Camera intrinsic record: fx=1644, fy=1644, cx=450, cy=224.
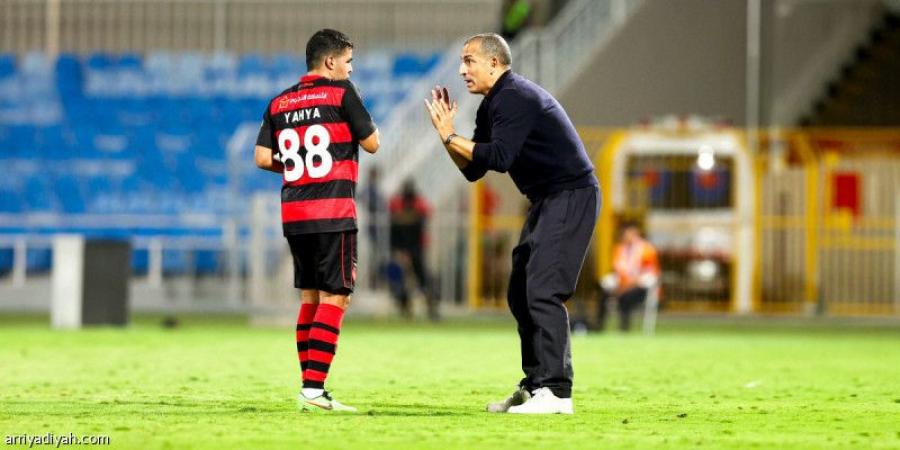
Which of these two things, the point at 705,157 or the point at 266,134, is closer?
the point at 266,134

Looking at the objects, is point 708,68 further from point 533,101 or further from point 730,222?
point 533,101

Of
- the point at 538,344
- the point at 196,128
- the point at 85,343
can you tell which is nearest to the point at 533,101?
the point at 538,344

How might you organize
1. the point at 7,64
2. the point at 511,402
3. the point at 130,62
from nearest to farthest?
the point at 511,402 < the point at 130,62 < the point at 7,64

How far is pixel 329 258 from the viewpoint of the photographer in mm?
8133

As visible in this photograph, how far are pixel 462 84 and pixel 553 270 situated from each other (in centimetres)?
1829

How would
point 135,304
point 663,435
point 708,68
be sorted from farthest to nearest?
1. point 708,68
2. point 135,304
3. point 663,435

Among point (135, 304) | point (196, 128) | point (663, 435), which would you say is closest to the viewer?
point (663, 435)

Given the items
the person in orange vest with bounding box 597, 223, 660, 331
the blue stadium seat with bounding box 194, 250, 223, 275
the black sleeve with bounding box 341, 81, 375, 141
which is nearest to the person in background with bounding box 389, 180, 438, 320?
the person in orange vest with bounding box 597, 223, 660, 331

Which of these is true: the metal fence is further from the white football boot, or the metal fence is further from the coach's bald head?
the white football boot

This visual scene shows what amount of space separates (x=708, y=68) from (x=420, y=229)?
858 centimetres

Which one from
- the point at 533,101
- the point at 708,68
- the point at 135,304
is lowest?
the point at 135,304

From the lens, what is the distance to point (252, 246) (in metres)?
21.8

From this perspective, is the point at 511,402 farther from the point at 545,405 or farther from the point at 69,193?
the point at 69,193

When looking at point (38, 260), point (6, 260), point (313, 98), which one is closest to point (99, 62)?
point (6, 260)
